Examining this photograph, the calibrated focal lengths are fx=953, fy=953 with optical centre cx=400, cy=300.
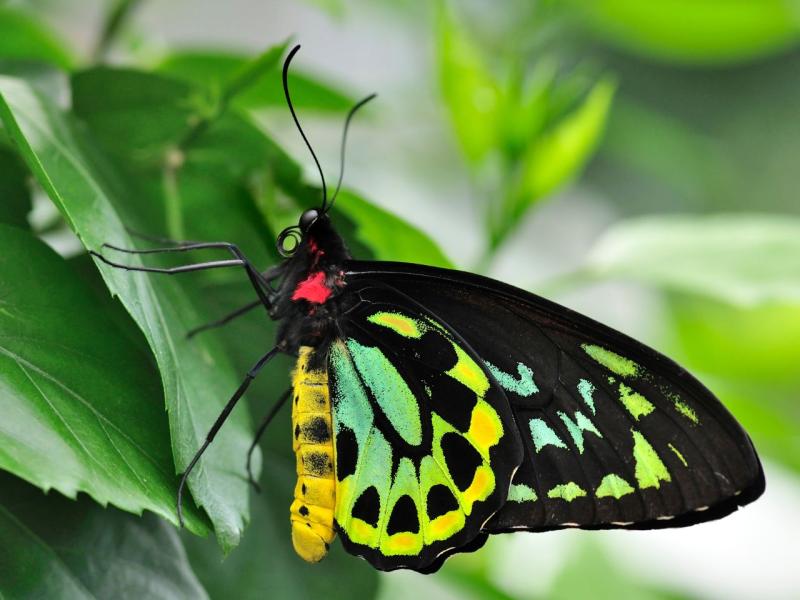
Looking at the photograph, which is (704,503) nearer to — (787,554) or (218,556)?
(218,556)

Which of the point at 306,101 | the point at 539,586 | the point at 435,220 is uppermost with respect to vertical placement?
the point at 435,220

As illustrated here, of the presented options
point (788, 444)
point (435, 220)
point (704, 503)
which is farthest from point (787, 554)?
point (704, 503)

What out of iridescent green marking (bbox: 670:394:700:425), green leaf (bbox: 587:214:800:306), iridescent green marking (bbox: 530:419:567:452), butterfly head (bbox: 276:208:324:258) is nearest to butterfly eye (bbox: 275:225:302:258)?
butterfly head (bbox: 276:208:324:258)

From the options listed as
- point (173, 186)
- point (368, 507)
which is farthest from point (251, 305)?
point (368, 507)

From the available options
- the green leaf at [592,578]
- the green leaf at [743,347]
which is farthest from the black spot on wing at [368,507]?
the green leaf at [743,347]

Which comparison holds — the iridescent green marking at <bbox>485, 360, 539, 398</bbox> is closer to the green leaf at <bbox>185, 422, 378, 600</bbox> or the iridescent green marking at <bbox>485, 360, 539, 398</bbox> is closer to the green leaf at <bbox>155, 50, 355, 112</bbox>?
the green leaf at <bbox>185, 422, 378, 600</bbox>

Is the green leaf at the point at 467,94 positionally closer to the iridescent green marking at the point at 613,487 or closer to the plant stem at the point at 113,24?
the plant stem at the point at 113,24
